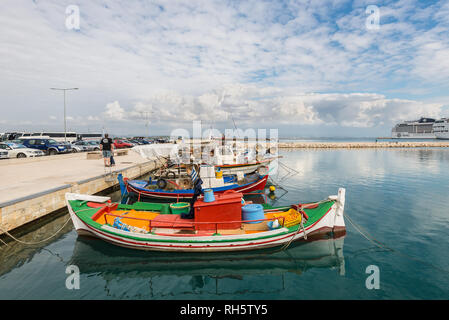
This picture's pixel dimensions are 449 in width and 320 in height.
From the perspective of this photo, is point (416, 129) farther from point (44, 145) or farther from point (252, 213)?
point (44, 145)

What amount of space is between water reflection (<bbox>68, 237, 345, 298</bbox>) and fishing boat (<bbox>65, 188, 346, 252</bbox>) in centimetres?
39

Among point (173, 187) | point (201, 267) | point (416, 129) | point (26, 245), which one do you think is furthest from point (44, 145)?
point (416, 129)

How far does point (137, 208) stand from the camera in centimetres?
1153

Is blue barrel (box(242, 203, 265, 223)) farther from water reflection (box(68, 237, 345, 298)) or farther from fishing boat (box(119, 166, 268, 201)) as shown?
fishing boat (box(119, 166, 268, 201))

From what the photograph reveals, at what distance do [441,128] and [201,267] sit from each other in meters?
178

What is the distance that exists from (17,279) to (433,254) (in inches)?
594

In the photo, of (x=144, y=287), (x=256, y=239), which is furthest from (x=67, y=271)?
(x=256, y=239)

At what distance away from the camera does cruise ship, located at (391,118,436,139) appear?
140875mm

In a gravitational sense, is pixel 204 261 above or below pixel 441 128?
below

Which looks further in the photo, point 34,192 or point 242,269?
point 34,192

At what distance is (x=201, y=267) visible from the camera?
8180 mm

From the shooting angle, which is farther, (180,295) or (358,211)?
(358,211)

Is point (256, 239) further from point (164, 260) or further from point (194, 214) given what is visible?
point (164, 260)

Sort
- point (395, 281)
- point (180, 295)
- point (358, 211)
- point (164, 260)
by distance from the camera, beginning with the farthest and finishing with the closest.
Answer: point (358, 211) < point (164, 260) < point (395, 281) < point (180, 295)
